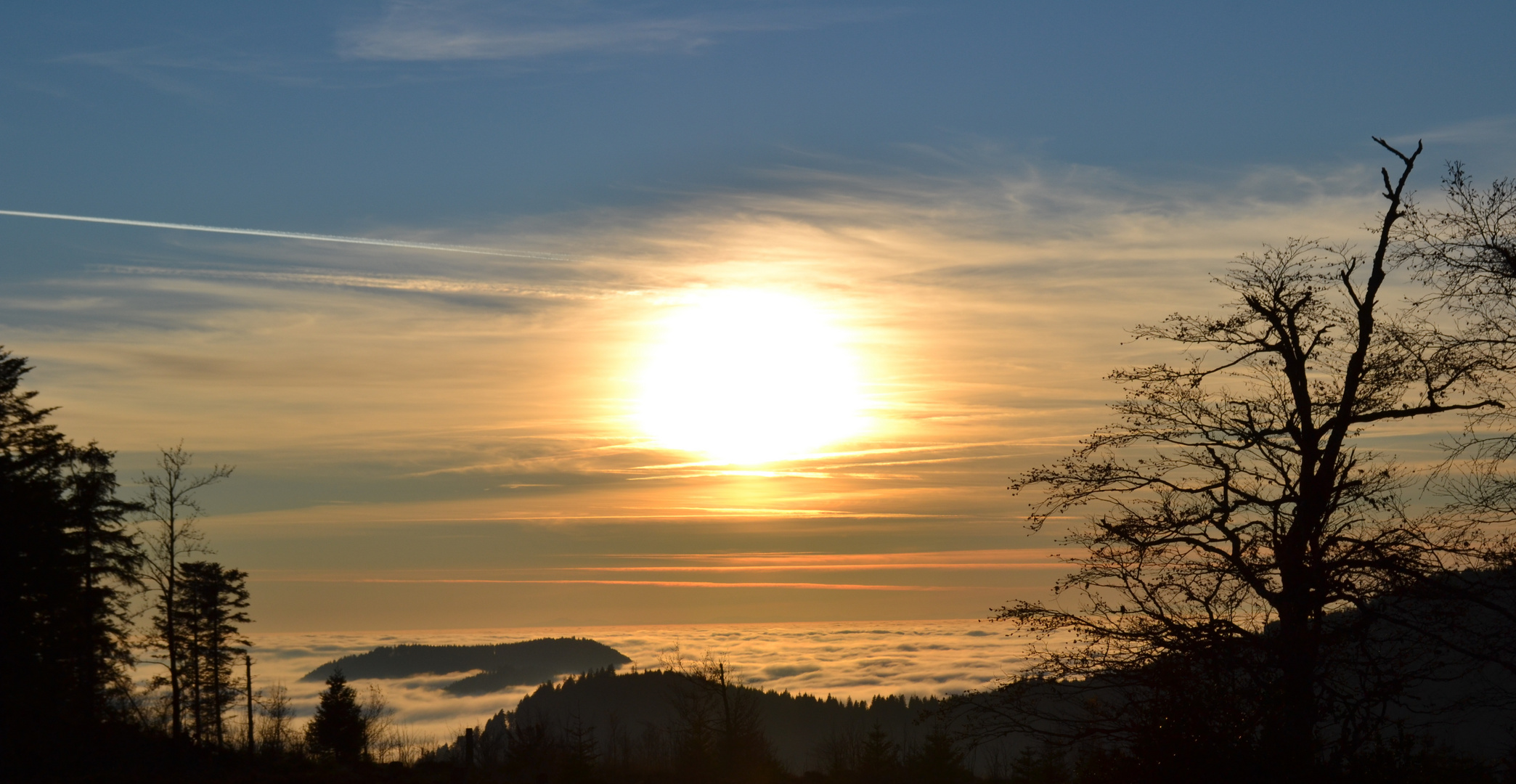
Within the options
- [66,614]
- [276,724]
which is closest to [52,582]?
[66,614]

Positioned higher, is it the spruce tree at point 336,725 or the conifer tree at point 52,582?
the conifer tree at point 52,582

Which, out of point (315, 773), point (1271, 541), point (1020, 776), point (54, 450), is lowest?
point (1020, 776)

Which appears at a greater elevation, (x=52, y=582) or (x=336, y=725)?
(x=52, y=582)


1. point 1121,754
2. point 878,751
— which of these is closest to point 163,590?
point 878,751

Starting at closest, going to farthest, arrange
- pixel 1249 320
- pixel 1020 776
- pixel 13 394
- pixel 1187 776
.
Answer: pixel 1187 776, pixel 1249 320, pixel 13 394, pixel 1020 776

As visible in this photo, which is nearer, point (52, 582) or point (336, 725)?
point (52, 582)

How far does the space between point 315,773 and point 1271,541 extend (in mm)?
35305

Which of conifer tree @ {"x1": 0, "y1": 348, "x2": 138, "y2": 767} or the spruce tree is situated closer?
conifer tree @ {"x1": 0, "y1": 348, "x2": 138, "y2": 767}

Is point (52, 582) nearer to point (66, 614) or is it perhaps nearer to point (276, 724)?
point (66, 614)

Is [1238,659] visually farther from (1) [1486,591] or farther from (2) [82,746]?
(2) [82,746]

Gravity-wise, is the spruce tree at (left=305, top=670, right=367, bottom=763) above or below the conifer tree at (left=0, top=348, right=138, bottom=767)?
below

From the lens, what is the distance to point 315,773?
3803cm

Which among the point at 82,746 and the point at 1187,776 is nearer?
the point at 1187,776

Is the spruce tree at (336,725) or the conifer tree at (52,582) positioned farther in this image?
the spruce tree at (336,725)
